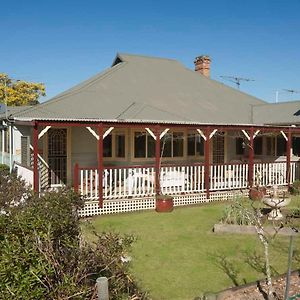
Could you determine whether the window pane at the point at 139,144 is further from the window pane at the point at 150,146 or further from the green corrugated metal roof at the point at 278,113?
the green corrugated metal roof at the point at 278,113

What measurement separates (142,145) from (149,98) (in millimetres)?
3497

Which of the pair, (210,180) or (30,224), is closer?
(30,224)

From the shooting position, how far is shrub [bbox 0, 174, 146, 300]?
12.5ft

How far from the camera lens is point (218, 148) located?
18.8 metres

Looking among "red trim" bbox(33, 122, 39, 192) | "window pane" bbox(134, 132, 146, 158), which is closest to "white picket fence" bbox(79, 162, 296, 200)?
"window pane" bbox(134, 132, 146, 158)

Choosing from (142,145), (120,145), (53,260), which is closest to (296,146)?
(142,145)

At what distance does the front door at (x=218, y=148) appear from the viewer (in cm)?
1865

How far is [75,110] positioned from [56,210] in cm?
1049

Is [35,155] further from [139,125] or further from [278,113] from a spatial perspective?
[278,113]

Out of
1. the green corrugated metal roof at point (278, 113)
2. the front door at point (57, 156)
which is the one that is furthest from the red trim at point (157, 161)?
the green corrugated metal roof at point (278, 113)

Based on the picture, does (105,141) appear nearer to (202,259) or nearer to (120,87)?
(120,87)

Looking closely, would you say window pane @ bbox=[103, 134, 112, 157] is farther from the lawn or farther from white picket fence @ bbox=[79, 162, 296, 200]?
the lawn

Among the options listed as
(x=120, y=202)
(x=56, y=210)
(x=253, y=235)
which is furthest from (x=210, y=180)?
(x=56, y=210)

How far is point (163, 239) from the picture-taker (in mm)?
9969
